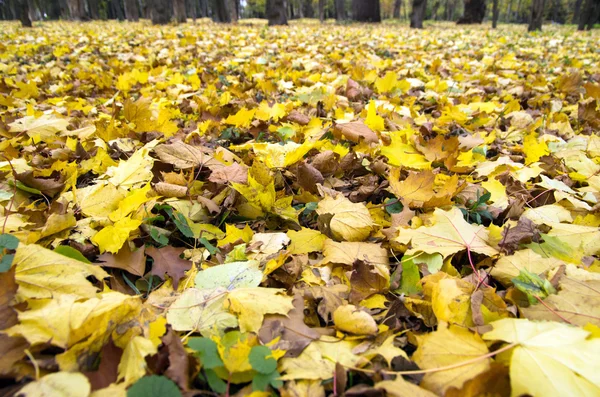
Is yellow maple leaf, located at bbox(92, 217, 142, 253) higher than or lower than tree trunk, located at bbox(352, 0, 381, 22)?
lower

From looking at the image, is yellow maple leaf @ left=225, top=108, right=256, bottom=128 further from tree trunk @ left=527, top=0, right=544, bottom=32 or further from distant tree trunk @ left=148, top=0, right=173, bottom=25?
tree trunk @ left=527, top=0, right=544, bottom=32

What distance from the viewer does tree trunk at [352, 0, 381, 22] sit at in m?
15.5

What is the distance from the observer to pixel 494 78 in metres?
3.80

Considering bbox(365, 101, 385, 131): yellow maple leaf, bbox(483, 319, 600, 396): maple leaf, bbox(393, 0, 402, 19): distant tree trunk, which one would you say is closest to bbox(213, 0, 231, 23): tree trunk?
bbox(365, 101, 385, 131): yellow maple leaf

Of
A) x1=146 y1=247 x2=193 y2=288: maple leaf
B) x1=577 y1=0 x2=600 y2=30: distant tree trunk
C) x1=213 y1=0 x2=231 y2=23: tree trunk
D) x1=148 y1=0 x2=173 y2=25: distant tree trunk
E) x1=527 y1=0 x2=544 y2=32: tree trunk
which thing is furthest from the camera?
x1=213 y1=0 x2=231 y2=23: tree trunk

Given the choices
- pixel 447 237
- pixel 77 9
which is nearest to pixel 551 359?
pixel 447 237

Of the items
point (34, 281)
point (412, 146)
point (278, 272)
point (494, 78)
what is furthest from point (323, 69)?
point (34, 281)

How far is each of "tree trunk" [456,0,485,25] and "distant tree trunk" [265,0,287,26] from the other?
339 inches

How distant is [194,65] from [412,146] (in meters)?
3.32

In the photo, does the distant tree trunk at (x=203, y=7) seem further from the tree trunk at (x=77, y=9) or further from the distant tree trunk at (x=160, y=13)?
the distant tree trunk at (x=160, y=13)

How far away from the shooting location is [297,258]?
1183 millimetres

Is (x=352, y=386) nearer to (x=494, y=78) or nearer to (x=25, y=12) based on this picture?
(x=494, y=78)

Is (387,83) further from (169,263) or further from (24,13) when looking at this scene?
(24,13)

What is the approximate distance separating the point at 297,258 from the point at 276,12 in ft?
43.6
